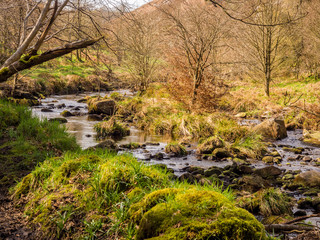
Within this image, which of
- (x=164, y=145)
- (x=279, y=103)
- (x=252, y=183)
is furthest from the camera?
(x=279, y=103)

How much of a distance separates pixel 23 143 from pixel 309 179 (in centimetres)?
704

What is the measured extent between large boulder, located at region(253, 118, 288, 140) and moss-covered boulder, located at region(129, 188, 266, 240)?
954 cm

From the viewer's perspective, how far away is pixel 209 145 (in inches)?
373

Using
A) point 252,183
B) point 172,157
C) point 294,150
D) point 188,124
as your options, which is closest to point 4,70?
point 252,183

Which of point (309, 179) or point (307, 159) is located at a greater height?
point (309, 179)

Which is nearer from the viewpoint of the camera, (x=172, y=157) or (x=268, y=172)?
(x=268, y=172)

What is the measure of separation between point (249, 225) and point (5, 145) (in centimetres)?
606

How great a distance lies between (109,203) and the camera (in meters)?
3.71

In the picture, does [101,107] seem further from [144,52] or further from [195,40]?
[195,40]

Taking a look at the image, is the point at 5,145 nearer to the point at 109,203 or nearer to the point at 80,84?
the point at 109,203

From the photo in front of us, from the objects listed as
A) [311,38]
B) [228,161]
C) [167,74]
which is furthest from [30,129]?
[311,38]

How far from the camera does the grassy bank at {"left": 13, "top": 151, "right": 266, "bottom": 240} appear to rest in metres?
2.50

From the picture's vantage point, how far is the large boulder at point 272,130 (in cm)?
1143

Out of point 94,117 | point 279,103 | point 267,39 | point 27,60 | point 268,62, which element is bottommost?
point 94,117
